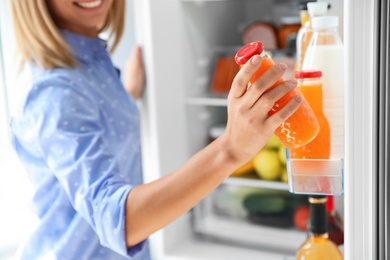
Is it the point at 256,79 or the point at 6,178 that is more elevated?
the point at 256,79

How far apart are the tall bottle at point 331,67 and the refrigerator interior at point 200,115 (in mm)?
521

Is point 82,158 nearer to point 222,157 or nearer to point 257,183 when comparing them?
point 222,157

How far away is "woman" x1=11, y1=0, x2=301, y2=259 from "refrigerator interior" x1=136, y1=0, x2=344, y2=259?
82 millimetres

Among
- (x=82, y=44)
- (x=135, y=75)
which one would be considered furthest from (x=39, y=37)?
(x=135, y=75)

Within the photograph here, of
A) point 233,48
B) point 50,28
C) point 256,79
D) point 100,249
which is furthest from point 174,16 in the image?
point 256,79

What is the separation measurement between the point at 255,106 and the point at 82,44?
0.65 m

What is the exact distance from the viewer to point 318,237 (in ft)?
3.42

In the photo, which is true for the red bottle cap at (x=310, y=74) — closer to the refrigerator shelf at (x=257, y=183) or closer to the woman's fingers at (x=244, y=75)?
the woman's fingers at (x=244, y=75)

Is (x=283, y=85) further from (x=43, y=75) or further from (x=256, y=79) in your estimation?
(x=43, y=75)

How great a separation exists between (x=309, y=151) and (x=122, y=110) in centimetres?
58

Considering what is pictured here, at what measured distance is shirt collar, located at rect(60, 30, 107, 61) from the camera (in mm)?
1310

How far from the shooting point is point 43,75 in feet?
3.92

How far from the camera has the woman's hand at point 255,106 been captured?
80 centimetres

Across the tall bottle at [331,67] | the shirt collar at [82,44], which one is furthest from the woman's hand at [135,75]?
the tall bottle at [331,67]
